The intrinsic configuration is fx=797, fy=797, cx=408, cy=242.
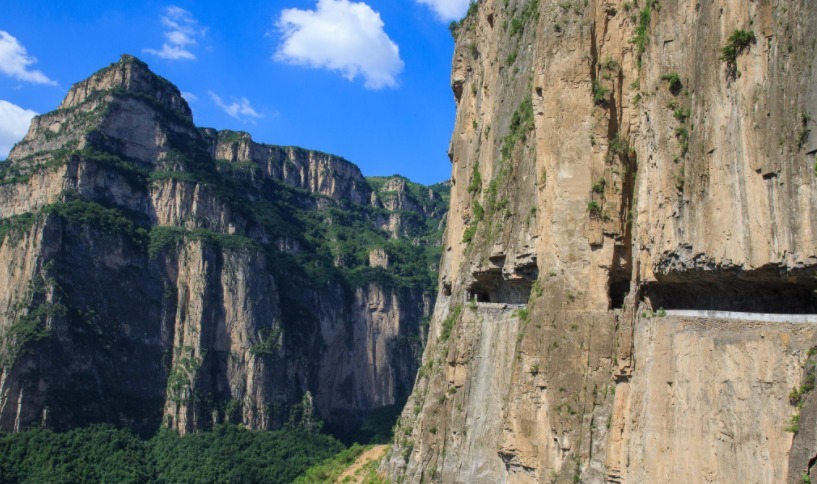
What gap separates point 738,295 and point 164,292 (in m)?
78.3

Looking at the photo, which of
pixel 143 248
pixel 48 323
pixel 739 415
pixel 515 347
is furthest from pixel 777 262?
pixel 143 248

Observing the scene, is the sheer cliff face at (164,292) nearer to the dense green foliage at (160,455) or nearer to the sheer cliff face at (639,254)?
the dense green foliage at (160,455)

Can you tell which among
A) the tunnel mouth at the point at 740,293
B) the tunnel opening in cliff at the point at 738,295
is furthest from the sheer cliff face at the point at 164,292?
the tunnel mouth at the point at 740,293

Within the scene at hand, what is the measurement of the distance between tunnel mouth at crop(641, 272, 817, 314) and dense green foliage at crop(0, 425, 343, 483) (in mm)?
60108

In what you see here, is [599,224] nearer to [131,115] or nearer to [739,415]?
[739,415]

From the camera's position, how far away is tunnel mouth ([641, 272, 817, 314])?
15234 mm

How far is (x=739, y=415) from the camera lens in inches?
599

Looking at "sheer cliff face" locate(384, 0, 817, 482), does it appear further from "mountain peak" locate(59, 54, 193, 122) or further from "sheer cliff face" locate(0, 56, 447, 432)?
"mountain peak" locate(59, 54, 193, 122)

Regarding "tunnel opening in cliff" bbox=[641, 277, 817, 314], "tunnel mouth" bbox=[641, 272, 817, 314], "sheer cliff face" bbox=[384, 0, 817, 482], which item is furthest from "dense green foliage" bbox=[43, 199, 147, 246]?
"tunnel mouth" bbox=[641, 272, 817, 314]

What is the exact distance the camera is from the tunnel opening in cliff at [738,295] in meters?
15.3

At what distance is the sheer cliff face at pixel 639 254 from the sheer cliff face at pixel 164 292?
5590cm

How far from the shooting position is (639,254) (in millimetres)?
19391

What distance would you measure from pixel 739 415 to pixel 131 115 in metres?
90.5

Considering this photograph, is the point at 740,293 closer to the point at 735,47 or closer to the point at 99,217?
the point at 735,47
